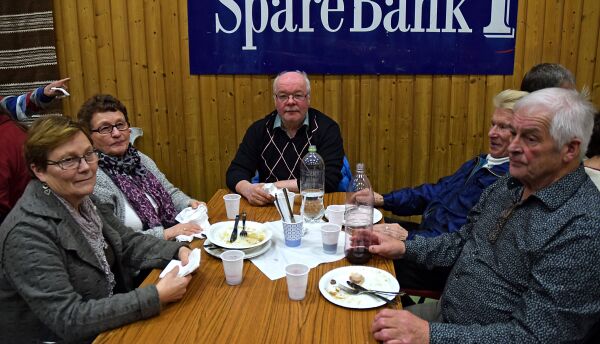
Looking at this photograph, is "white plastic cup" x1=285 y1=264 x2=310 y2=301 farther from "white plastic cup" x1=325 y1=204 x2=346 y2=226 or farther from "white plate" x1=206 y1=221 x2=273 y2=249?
"white plastic cup" x1=325 y1=204 x2=346 y2=226

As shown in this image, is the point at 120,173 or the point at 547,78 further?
the point at 547,78

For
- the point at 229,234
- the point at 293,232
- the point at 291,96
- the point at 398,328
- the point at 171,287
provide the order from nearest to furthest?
the point at 398,328
the point at 171,287
the point at 293,232
the point at 229,234
the point at 291,96

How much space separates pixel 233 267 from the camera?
1.61 metres

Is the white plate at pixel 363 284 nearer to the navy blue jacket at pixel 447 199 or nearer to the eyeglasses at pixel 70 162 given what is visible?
the navy blue jacket at pixel 447 199

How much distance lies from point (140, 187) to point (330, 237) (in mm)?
1151

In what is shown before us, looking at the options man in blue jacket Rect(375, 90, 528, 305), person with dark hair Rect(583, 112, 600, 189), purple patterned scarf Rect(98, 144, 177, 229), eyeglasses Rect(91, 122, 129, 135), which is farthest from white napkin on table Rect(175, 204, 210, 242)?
person with dark hair Rect(583, 112, 600, 189)

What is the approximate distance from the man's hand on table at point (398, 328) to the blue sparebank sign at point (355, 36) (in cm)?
258

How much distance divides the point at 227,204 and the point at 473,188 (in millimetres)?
1138

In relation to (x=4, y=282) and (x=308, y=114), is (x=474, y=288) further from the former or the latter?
(x=308, y=114)

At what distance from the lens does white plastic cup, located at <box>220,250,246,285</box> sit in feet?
5.26

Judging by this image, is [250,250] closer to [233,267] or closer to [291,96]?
[233,267]

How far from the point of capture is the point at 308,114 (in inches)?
122

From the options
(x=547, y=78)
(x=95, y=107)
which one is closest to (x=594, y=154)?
(x=547, y=78)

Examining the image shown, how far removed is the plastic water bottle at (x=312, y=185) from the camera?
2.26 meters
